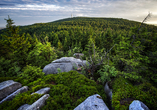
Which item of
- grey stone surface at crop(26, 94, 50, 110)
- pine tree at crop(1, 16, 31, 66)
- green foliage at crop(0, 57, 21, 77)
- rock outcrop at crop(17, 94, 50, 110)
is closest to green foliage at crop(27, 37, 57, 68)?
pine tree at crop(1, 16, 31, 66)

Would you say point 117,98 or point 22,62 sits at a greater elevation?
point 117,98

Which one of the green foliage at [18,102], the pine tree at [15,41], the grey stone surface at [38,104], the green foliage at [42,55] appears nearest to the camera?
the grey stone surface at [38,104]

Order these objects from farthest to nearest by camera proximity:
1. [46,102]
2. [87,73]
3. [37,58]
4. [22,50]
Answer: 1. [37,58]
2. [22,50]
3. [87,73]
4. [46,102]

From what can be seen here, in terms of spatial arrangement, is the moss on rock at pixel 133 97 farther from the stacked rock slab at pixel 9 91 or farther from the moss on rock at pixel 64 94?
the stacked rock slab at pixel 9 91

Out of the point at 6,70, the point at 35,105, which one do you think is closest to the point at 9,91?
the point at 35,105

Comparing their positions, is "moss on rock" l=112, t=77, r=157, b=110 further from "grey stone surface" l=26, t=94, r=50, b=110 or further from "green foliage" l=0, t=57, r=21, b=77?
"green foliage" l=0, t=57, r=21, b=77

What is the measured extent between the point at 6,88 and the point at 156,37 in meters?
42.3

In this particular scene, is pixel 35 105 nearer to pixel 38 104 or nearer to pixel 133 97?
pixel 38 104

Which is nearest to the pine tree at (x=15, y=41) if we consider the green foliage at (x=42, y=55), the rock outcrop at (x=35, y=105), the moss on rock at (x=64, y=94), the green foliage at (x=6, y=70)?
the green foliage at (x=42, y=55)

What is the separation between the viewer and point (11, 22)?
39.3ft

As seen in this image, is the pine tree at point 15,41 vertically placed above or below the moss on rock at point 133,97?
above

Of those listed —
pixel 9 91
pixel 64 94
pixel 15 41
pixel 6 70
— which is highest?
pixel 15 41

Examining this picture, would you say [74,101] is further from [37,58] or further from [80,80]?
[37,58]

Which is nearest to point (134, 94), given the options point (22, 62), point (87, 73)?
point (87, 73)
